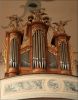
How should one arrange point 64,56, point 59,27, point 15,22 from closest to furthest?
point 64,56 < point 59,27 < point 15,22

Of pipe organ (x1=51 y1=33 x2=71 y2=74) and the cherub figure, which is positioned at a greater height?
the cherub figure

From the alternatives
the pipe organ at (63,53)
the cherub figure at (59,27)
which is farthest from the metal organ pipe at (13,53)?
the cherub figure at (59,27)

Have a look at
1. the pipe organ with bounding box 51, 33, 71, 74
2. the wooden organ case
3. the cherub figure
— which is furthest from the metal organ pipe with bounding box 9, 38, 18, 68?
the cherub figure

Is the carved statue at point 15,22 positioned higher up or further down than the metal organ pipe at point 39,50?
higher up

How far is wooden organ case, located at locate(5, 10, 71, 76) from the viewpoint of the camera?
885 centimetres

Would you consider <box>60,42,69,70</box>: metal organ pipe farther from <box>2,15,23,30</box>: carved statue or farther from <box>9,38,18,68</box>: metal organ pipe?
<box>2,15,23,30</box>: carved statue

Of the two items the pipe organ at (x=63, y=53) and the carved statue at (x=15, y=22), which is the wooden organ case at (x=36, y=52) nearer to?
the pipe organ at (x=63, y=53)

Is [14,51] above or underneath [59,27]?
underneath

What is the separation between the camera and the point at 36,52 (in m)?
9.10

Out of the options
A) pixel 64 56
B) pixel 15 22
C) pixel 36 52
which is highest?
pixel 15 22

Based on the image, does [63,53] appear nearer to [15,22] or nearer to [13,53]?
[13,53]

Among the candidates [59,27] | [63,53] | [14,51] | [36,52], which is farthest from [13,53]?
[59,27]

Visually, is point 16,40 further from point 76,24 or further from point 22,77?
point 76,24

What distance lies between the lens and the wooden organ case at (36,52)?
885cm
